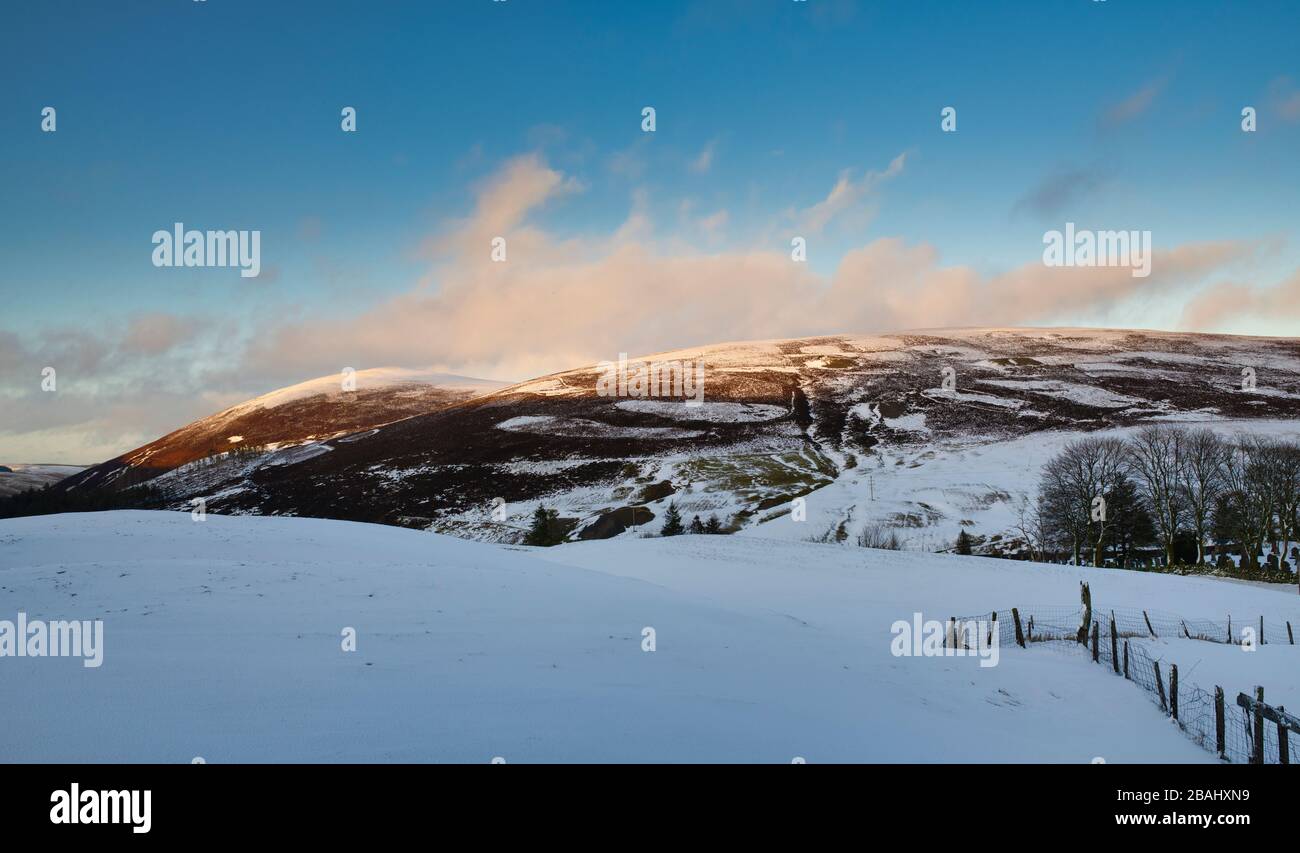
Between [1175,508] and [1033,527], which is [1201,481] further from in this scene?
[1033,527]

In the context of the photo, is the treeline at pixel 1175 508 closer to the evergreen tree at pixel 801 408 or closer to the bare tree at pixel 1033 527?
the bare tree at pixel 1033 527

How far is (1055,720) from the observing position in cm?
1248

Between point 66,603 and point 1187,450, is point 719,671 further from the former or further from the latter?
point 1187,450

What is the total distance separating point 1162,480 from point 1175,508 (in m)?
5.45

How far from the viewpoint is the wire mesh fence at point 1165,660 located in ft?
41.7

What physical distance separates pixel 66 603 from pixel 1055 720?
1957cm

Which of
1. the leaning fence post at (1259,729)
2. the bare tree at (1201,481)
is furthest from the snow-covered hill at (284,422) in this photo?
the leaning fence post at (1259,729)

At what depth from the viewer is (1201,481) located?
54344 millimetres

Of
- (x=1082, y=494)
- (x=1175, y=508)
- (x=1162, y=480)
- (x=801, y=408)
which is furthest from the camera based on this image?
(x=801, y=408)

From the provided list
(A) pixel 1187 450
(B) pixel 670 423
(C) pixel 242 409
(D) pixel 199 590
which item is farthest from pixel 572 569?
(C) pixel 242 409

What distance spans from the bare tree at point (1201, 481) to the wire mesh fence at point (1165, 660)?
1278 inches

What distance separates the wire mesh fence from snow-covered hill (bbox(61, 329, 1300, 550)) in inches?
1246

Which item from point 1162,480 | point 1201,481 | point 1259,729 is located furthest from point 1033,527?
point 1259,729
